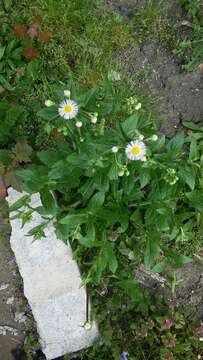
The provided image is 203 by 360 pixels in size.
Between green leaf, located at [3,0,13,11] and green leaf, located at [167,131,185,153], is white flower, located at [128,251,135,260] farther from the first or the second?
green leaf, located at [3,0,13,11]

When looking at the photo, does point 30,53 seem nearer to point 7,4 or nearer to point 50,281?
point 7,4

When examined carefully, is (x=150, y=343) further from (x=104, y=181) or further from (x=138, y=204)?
(x=104, y=181)

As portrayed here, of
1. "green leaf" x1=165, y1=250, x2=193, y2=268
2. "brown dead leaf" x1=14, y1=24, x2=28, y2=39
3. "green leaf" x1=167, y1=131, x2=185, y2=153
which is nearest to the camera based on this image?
"green leaf" x1=167, y1=131, x2=185, y2=153

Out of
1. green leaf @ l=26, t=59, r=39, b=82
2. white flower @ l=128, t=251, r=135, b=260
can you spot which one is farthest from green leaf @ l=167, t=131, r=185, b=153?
green leaf @ l=26, t=59, r=39, b=82

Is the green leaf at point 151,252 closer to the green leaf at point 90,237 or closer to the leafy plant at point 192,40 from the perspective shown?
the green leaf at point 90,237

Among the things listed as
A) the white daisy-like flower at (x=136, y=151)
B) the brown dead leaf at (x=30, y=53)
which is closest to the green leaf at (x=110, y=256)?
the white daisy-like flower at (x=136, y=151)
